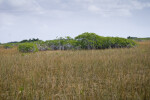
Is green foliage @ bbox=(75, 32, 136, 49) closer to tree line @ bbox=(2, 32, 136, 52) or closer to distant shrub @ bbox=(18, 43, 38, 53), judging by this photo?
tree line @ bbox=(2, 32, 136, 52)

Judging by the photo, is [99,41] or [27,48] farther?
[99,41]

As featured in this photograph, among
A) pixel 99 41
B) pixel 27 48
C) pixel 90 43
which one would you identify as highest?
pixel 99 41

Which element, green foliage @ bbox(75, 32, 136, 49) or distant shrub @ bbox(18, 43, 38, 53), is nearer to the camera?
distant shrub @ bbox(18, 43, 38, 53)

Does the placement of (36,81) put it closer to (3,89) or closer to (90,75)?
(3,89)

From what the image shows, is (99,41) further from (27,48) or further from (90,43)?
(27,48)

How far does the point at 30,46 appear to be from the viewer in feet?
45.2

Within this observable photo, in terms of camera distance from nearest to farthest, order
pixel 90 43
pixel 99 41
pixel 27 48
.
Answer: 1. pixel 27 48
2. pixel 90 43
3. pixel 99 41

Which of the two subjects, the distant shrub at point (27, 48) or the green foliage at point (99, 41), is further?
the green foliage at point (99, 41)

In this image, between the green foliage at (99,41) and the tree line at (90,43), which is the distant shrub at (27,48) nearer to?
the tree line at (90,43)

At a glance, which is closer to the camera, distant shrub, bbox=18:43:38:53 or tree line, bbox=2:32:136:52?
distant shrub, bbox=18:43:38:53

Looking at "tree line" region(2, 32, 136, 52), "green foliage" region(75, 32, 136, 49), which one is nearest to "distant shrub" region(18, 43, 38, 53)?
"tree line" region(2, 32, 136, 52)

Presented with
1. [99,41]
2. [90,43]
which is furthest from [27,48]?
[99,41]

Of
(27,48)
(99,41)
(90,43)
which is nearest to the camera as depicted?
(27,48)

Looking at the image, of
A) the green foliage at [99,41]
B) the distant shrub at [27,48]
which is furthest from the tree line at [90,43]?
the distant shrub at [27,48]
